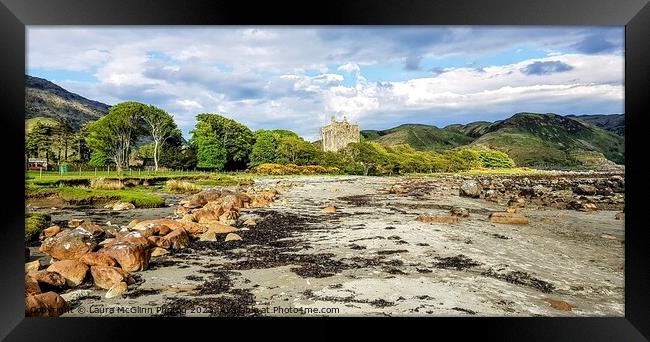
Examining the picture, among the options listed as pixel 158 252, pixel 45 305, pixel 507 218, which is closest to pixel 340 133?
pixel 507 218

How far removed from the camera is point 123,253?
471 cm

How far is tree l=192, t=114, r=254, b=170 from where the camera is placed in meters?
6.78

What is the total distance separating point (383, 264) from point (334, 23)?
10.5ft

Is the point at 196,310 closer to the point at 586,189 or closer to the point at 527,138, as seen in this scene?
the point at 527,138

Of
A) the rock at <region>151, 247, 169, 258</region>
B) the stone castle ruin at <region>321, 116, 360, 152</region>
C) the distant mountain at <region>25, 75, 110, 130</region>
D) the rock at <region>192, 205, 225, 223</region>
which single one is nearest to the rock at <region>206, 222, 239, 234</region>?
the rock at <region>192, 205, 225, 223</region>

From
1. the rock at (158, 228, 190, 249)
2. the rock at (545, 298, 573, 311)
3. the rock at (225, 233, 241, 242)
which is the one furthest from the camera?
the rock at (225, 233, 241, 242)

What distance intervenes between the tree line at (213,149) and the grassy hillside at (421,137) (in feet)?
0.58

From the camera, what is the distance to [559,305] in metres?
4.51

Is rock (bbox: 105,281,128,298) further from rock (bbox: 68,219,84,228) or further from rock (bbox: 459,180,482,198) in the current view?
rock (bbox: 459,180,482,198)

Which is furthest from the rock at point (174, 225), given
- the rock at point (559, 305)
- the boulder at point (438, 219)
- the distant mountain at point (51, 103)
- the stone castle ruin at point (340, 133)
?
the rock at point (559, 305)

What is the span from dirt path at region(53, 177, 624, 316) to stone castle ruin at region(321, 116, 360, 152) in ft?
3.31

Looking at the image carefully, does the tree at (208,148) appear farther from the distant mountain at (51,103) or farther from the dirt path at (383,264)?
the distant mountain at (51,103)

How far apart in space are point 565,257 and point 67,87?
7.70 meters
